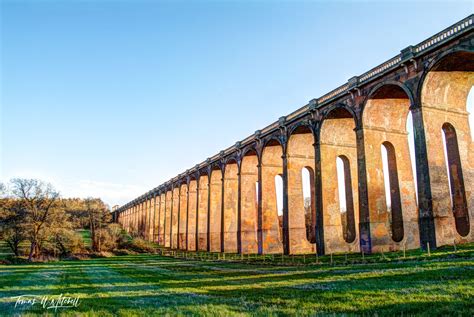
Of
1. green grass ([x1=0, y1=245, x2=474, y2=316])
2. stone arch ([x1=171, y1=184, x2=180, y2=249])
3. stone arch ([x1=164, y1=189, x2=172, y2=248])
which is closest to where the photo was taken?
green grass ([x1=0, y1=245, x2=474, y2=316])

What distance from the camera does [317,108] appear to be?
1108 inches

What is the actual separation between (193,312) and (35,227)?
1564 inches

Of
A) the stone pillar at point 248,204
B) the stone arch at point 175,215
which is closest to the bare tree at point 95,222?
the stone arch at point 175,215

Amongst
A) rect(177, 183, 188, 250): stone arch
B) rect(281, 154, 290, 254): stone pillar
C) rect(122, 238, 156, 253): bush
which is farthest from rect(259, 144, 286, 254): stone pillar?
rect(122, 238, 156, 253): bush

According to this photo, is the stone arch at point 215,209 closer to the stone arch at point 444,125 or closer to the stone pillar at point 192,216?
the stone pillar at point 192,216

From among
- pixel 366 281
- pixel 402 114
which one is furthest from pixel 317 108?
pixel 366 281

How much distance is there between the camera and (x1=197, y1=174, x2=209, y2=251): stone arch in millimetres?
48281

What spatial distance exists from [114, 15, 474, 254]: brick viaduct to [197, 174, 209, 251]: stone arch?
736 centimetres

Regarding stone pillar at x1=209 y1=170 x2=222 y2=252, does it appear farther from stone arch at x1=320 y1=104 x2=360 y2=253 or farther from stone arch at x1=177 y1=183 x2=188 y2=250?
stone arch at x1=320 y1=104 x2=360 y2=253

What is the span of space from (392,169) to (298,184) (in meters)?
8.86

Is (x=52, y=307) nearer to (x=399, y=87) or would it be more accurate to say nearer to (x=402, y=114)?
(x=399, y=87)

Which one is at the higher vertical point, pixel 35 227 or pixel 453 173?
pixel 453 173

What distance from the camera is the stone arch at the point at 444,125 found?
1884 cm

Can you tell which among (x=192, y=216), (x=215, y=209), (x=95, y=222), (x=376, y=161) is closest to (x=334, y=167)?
(x=376, y=161)
